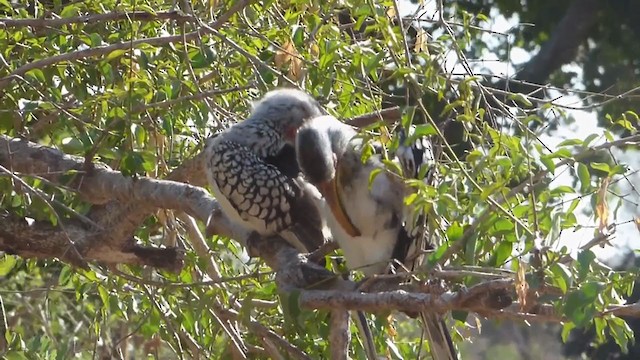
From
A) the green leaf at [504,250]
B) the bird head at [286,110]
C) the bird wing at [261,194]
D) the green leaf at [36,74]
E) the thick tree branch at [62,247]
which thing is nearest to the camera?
the green leaf at [504,250]

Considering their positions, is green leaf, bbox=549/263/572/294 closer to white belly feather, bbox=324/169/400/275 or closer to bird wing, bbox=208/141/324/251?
white belly feather, bbox=324/169/400/275

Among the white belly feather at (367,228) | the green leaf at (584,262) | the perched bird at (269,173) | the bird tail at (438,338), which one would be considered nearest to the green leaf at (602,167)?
the green leaf at (584,262)

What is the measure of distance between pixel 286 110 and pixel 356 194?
2.14 feet

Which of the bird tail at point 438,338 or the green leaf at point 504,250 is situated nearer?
the green leaf at point 504,250

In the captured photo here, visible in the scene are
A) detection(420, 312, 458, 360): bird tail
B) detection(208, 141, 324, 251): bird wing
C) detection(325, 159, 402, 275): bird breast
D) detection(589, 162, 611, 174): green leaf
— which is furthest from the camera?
detection(208, 141, 324, 251): bird wing

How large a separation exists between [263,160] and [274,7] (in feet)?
1.75

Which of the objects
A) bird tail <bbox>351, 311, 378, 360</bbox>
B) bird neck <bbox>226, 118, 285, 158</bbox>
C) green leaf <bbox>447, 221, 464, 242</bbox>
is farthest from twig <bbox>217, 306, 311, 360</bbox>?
green leaf <bbox>447, 221, 464, 242</bbox>

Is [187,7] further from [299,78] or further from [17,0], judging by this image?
[17,0]

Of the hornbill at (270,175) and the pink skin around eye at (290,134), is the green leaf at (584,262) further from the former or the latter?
the pink skin around eye at (290,134)

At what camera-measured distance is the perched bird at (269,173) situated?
3.35 meters

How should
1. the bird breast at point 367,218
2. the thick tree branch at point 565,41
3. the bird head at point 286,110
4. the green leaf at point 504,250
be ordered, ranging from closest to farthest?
the green leaf at point 504,250, the bird breast at point 367,218, the bird head at point 286,110, the thick tree branch at point 565,41

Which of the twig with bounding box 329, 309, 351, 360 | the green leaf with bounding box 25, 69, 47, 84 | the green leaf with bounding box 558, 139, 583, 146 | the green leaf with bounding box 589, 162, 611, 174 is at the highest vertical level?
the green leaf with bounding box 558, 139, 583, 146

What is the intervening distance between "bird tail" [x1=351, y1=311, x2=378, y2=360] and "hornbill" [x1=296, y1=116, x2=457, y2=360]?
156 millimetres

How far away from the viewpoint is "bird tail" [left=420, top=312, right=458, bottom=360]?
2.82 meters
